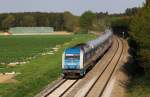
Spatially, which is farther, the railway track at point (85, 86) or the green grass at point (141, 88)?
the railway track at point (85, 86)

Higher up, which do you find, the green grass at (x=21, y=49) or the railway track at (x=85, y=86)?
the railway track at (x=85, y=86)

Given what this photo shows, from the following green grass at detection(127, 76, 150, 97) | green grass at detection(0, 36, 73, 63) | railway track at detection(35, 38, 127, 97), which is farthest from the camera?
green grass at detection(0, 36, 73, 63)

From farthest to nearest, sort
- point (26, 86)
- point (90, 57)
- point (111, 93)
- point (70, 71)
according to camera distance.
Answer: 1. point (90, 57)
2. point (70, 71)
3. point (26, 86)
4. point (111, 93)

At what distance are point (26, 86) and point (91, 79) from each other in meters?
7.47

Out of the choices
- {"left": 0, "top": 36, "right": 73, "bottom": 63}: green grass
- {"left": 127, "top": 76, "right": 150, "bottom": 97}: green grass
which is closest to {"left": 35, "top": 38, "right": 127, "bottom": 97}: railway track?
{"left": 127, "top": 76, "right": 150, "bottom": 97}: green grass

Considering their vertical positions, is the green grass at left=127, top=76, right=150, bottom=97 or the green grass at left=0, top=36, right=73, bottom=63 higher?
the green grass at left=127, top=76, right=150, bottom=97

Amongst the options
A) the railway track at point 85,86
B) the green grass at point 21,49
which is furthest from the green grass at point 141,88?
the green grass at point 21,49

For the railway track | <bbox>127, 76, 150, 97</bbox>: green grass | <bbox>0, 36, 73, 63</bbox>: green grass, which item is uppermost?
<bbox>127, 76, 150, 97</bbox>: green grass

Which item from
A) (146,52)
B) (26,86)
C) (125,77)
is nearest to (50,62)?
(125,77)

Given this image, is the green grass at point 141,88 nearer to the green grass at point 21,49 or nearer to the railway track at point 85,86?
the railway track at point 85,86

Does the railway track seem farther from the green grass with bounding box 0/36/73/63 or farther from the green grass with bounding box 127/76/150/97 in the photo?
the green grass with bounding box 0/36/73/63

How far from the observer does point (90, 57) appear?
4762cm

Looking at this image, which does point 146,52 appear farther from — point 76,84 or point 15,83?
point 15,83

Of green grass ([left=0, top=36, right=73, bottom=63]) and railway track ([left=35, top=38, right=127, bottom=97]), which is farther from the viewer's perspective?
green grass ([left=0, top=36, right=73, bottom=63])
